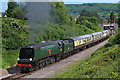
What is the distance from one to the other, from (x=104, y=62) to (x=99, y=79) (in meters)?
4.96

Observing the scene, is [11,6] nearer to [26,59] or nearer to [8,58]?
[8,58]

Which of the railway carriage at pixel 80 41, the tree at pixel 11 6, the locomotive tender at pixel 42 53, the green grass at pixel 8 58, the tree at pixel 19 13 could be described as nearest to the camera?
the locomotive tender at pixel 42 53

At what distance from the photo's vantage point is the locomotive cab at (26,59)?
68.8 feet

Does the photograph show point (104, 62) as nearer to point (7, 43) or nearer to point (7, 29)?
point (7, 43)

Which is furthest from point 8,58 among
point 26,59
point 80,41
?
point 80,41

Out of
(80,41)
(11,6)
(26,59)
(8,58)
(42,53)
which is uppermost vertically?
(11,6)

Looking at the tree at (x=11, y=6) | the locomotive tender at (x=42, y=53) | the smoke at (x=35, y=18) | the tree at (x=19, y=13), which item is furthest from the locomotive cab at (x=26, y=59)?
the tree at (x=11, y=6)

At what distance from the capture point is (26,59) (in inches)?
834

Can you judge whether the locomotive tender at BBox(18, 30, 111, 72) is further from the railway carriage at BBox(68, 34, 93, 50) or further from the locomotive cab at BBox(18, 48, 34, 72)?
the railway carriage at BBox(68, 34, 93, 50)

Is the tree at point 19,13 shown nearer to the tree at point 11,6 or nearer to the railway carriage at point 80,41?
the tree at point 11,6

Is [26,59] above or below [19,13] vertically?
below

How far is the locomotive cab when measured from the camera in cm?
2098

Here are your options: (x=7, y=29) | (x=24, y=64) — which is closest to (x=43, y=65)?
(x=24, y=64)

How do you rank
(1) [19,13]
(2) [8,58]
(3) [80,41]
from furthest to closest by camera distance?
1. (1) [19,13]
2. (3) [80,41]
3. (2) [8,58]
